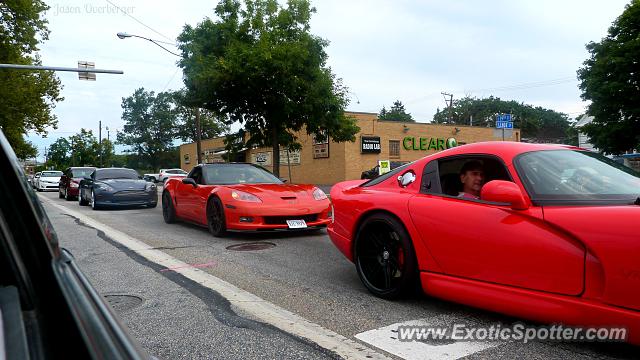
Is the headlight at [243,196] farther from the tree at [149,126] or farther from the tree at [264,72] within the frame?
the tree at [149,126]

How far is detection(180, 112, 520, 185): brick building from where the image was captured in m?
33.0

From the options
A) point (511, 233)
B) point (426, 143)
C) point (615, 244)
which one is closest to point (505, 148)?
point (511, 233)

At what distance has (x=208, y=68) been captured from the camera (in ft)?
51.3

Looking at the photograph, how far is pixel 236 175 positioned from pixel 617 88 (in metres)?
22.3

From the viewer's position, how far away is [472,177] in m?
4.14

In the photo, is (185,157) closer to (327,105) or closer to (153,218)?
(327,105)

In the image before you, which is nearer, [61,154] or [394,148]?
[394,148]

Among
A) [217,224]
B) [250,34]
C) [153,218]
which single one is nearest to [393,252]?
[217,224]

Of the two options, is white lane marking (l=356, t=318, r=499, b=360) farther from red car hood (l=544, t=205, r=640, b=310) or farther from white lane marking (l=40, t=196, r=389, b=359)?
red car hood (l=544, t=205, r=640, b=310)

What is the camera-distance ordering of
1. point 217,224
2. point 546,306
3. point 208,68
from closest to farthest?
point 546,306 → point 217,224 → point 208,68

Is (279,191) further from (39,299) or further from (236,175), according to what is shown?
(39,299)

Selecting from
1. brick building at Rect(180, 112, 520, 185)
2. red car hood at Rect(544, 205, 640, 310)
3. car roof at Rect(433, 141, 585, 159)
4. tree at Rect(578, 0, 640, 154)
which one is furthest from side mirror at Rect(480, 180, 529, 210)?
brick building at Rect(180, 112, 520, 185)

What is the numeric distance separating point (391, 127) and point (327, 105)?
19.6m

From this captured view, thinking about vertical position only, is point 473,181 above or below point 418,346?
above
